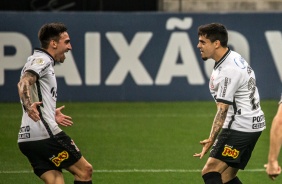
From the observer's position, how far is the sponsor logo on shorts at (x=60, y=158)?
8.93 meters

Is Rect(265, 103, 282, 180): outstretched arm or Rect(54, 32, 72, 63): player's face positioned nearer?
Rect(265, 103, 282, 180): outstretched arm

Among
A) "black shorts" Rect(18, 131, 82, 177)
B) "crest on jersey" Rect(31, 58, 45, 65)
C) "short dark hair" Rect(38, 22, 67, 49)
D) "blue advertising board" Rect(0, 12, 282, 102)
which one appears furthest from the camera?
"blue advertising board" Rect(0, 12, 282, 102)

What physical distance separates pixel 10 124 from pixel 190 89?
4.70 meters

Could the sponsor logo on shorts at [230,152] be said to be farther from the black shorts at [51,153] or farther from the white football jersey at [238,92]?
the black shorts at [51,153]

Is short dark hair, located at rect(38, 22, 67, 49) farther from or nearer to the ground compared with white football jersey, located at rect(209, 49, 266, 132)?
farther from the ground

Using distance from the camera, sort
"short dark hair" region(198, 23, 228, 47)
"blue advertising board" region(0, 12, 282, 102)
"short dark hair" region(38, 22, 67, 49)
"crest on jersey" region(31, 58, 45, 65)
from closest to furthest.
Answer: "crest on jersey" region(31, 58, 45, 65) < "short dark hair" region(38, 22, 67, 49) < "short dark hair" region(198, 23, 228, 47) < "blue advertising board" region(0, 12, 282, 102)

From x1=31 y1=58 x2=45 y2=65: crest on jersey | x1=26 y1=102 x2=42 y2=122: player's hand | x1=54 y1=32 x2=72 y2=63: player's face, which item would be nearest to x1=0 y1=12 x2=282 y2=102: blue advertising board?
x1=54 y1=32 x2=72 y2=63: player's face

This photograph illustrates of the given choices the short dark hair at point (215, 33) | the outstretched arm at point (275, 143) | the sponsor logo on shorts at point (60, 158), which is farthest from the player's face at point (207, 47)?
the outstretched arm at point (275, 143)

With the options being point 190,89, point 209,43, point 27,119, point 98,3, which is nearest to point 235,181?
point 209,43

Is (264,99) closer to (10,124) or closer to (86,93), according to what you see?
(86,93)

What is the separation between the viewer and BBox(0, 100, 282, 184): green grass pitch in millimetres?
12117

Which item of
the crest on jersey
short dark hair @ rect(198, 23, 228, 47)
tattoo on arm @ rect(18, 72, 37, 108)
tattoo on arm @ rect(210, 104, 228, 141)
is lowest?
tattoo on arm @ rect(210, 104, 228, 141)

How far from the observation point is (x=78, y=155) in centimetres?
902

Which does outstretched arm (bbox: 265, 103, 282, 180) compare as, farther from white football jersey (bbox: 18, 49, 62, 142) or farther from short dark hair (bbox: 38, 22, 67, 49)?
short dark hair (bbox: 38, 22, 67, 49)
